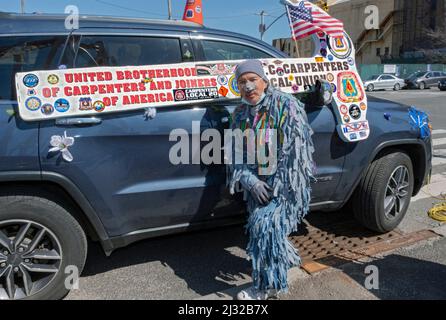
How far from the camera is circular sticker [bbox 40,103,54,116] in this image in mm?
2429

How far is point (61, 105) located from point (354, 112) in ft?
7.37

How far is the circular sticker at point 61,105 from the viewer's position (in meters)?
2.47

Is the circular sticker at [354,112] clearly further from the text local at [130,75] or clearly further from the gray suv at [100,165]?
the text local at [130,75]

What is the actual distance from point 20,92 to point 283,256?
193 cm

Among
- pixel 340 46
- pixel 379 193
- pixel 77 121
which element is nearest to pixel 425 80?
pixel 379 193

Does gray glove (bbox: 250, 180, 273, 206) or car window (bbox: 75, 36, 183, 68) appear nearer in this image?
gray glove (bbox: 250, 180, 273, 206)

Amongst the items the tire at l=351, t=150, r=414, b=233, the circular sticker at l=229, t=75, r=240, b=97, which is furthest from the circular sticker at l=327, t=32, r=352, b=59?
the tire at l=351, t=150, r=414, b=233

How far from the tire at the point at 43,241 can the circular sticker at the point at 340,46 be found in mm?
2399

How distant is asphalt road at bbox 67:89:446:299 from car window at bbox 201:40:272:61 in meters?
1.69

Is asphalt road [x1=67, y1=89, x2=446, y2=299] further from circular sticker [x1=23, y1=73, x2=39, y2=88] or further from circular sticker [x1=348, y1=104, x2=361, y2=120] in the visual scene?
circular sticker [x1=23, y1=73, x2=39, y2=88]

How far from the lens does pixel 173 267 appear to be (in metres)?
3.34

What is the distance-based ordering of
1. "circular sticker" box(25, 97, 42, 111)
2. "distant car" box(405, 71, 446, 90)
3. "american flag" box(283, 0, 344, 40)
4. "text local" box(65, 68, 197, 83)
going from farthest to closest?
1. "distant car" box(405, 71, 446, 90)
2. "american flag" box(283, 0, 344, 40)
3. "text local" box(65, 68, 197, 83)
4. "circular sticker" box(25, 97, 42, 111)

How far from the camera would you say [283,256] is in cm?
264
